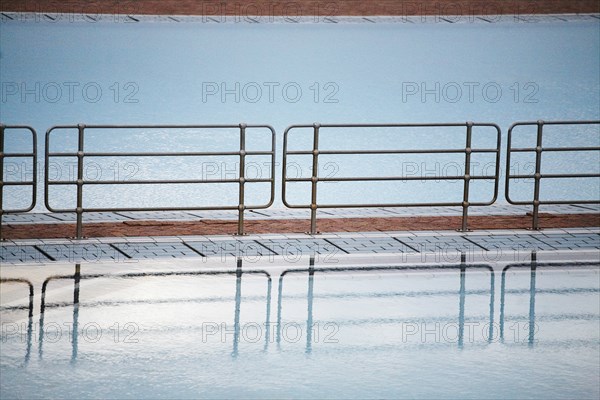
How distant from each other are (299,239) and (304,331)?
2.67 meters

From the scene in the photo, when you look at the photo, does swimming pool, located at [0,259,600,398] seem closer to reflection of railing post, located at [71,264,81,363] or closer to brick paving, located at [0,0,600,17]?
reflection of railing post, located at [71,264,81,363]

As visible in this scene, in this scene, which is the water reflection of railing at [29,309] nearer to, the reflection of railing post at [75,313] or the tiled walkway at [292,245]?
the reflection of railing post at [75,313]

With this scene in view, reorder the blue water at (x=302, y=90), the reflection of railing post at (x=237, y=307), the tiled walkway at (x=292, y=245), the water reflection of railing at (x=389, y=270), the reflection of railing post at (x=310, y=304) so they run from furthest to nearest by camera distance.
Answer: the blue water at (x=302, y=90) → the tiled walkway at (x=292, y=245) → the water reflection of railing at (x=389, y=270) → the reflection of railing post at (x=310, y=304) → the reflection of railing post at (x=237, y=307)

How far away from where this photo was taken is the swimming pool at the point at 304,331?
23.7ft

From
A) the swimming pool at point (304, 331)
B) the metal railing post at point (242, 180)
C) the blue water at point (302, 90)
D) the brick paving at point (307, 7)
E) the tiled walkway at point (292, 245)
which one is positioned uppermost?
the brick paving at point (307, 7)

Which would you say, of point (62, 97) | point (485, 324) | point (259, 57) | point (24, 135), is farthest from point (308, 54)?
point (485, 324)

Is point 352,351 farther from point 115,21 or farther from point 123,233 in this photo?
point 115,21

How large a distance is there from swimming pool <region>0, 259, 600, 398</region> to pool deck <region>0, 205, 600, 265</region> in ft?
1.31

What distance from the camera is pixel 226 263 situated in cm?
1007

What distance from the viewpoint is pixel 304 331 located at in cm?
842

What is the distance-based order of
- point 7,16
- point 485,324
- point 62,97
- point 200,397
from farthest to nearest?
point 7,16, point 62,97, point 485,324, point 200,397

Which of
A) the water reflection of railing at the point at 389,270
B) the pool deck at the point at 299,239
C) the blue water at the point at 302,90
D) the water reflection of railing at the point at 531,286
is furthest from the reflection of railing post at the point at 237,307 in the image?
the blue water at the point at 302,90

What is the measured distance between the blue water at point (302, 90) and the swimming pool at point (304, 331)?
5.46 meters

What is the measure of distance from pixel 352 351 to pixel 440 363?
607 mm
